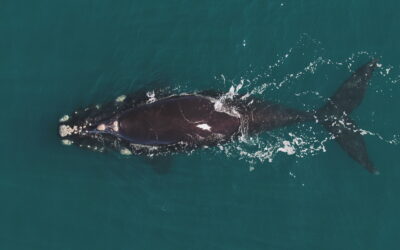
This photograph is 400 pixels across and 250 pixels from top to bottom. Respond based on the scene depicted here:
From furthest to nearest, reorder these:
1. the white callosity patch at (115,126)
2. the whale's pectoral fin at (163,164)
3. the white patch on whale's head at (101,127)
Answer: the whale's pectoral fin at (163,164), the white patch on whale's head at (101,127), the white callosity patch at (115,126)

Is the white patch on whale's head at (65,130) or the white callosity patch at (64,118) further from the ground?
the white callosity patch at (64,118)

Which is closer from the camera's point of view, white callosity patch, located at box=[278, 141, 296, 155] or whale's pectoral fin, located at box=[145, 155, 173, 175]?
white callosity patch, located at box=[278, 141, 296, 155]

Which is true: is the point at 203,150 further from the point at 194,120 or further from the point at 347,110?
the point at 347,110

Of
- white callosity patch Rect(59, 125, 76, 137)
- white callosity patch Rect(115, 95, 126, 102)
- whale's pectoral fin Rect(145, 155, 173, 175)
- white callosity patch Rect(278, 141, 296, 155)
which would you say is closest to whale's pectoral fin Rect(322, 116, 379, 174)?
white callosity patch Rect(278, 141, 296, 155)

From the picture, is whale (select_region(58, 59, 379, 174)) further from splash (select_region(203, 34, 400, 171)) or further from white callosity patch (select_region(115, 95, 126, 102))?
splash (select_region(203, 34, 400, 171))

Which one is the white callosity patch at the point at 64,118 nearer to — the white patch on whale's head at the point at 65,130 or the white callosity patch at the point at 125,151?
the white patch on whale's head at the point at 65,130

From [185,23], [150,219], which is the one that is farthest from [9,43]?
[150,219]

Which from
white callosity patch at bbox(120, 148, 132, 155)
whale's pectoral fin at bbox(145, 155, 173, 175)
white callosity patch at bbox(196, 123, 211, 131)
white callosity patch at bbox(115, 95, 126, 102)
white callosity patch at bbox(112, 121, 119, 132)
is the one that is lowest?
whale's pectoral fin at bbox(145, 155, 173, 175)

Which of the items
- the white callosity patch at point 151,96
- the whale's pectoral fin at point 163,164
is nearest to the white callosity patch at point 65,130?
the white callosity patch at point 151,96
